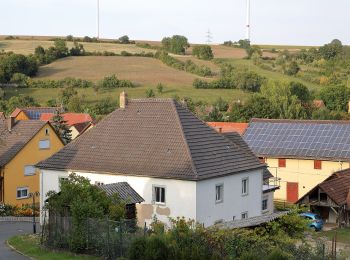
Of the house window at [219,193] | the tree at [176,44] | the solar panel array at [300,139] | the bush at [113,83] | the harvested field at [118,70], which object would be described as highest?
the tree at [176,44]

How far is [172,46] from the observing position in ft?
518

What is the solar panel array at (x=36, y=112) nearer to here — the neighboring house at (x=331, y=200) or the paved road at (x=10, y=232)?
the paved road at (x=10, y=232)

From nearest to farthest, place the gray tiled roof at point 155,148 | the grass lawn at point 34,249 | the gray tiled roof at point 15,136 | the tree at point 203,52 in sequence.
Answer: the grass lawn at point 34,249 → the gray tiled roof at point 155,148 → the gray tiled roof at point 15,136 → the tree at point 203,52

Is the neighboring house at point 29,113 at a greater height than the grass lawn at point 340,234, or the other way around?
the neighboring house at point 29,113

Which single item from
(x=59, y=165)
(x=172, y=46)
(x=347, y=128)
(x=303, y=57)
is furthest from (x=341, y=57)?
(x=59, y=165)

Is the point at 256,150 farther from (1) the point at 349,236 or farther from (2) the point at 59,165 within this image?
(2) the point at 59,165

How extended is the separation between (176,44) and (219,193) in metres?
120

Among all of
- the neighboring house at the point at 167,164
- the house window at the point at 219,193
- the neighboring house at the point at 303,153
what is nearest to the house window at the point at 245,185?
the neighboring house at the point at 167,164

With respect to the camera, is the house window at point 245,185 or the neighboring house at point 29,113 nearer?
the house window at point 245,185

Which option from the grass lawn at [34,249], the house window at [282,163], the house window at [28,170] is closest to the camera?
the grass lawn at [34,249]

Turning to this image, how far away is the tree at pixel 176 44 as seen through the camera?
6147 inches

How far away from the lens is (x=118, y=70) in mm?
127250

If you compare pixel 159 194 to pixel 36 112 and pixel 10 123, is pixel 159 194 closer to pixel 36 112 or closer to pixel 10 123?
pixel 10 123

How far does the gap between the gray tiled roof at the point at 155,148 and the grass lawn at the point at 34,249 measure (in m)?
5.63
